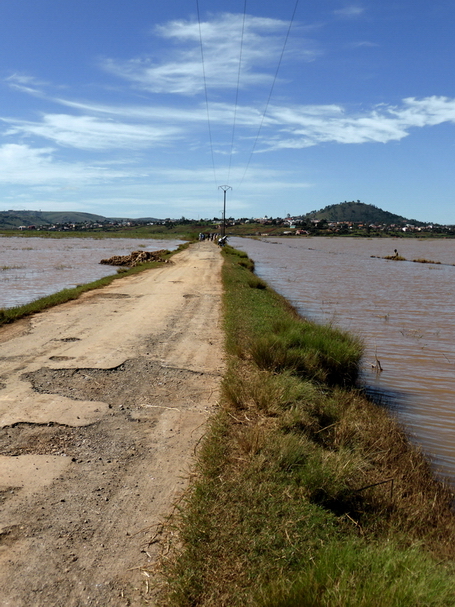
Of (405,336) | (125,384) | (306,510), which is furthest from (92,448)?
(405,336)

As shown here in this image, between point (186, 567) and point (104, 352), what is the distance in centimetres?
608

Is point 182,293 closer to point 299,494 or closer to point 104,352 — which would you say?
point 104,352

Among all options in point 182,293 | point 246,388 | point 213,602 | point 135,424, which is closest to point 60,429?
point 135,424

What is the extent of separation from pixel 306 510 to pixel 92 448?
2.33m

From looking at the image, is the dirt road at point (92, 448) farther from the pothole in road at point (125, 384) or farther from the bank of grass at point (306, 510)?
the bank of grass at point (306, 510)

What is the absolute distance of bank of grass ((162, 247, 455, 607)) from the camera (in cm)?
313

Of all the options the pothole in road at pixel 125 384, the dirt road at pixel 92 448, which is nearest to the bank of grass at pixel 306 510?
the dirt road at pixel 92 448

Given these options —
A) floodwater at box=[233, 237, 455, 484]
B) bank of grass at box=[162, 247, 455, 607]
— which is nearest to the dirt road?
bank of grass at box=[162, 247, 455, 607]

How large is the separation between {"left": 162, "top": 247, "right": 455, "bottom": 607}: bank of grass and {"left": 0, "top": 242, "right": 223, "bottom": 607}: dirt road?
35 centimetres

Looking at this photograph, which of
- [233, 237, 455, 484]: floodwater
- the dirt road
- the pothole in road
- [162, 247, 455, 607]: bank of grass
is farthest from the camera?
[233, 237, 455, 484]: floodwater

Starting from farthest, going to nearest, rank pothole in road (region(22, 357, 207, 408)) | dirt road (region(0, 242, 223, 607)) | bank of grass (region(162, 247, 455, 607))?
pothole in road (region(22, 357, 207, 408))
dirt road (region(0, 242, 223, 607))
bank of grass (region(162, 247, 455, 607))

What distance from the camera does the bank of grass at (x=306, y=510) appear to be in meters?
3.13

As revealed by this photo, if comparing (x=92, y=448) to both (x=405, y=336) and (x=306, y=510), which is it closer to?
(x=306, y=510)

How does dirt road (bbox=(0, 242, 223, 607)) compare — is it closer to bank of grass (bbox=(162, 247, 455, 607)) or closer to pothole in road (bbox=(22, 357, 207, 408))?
pothole in road (bbox=(22, 357, 207, 408))
